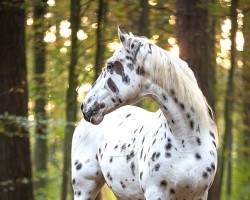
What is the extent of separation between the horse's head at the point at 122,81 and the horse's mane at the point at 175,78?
0.19 ft

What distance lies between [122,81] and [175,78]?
0.42m

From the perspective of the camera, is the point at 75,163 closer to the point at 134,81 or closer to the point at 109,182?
the point at 109,182

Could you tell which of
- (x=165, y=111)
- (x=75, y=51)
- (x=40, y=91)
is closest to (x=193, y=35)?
(x=75, y=51)

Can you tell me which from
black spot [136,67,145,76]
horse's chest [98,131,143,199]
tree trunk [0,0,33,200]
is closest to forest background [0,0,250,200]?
tree trunk [0,0,33,200]

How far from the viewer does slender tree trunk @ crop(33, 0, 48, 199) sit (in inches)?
355

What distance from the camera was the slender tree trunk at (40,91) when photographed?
9.01 meters

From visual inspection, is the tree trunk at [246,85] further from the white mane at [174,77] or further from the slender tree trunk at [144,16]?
the white mane at [174,77]

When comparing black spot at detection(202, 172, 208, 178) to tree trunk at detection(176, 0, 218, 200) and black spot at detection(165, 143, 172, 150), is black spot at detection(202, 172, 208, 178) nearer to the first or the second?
black spot at detection(165, 143, 172, 150)

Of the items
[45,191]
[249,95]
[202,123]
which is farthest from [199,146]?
[45,191]

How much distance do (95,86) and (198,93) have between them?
84 centimetres

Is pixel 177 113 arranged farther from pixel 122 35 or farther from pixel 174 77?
pixel 122 35

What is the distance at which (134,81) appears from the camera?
4680 mm

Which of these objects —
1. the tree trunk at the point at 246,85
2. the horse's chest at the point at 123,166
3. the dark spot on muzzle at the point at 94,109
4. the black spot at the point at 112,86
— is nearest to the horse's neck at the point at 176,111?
the black spot at the point at 112,86

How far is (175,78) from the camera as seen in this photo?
4672 millimetres
